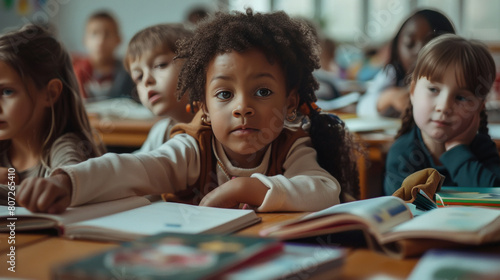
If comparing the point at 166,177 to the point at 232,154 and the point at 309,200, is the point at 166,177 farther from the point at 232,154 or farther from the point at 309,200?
the point at 309,200

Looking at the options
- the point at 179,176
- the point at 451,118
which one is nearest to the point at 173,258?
the point at 179,176

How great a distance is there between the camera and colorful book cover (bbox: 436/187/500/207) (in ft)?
3.37

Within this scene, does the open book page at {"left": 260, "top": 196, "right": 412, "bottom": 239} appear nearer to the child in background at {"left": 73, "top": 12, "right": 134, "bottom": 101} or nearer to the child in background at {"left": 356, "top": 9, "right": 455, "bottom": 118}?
the child in background at {"left": 356, "top": 9, "right": 455, "bottom": 118}

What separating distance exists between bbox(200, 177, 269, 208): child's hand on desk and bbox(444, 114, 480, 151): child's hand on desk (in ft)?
1.67

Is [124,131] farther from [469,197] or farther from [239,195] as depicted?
[469,197]

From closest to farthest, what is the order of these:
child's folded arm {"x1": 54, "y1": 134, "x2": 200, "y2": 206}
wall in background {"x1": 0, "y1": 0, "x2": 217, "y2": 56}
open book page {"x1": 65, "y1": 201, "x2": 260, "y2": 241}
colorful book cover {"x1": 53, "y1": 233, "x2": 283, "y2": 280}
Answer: colorful book cover {"x1": 53, "y1": 233, "x2": 283, "y2": 280}, open book page {"x1": 65, "y1": 201, "x2": 260, "y2": 241}, child's folded arm {"x1": 54, "y1": 134, "x2": 200, "y2": 206}, wall in background {"x1": 0, "y1": 0, "x2": 217, "y2": 56}

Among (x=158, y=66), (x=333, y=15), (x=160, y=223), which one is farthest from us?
(x=333, y=15)

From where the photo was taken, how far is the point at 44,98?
139cm

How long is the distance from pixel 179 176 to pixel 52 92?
42cm

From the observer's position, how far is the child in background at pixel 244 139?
1.06 metres

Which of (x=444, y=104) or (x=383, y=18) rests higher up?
(x=444, y=104)

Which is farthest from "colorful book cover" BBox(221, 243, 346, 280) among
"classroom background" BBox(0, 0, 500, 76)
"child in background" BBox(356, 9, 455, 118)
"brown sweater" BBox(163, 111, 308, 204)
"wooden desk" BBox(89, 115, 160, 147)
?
"classroom background" BBox(0, 0, 500, 76)

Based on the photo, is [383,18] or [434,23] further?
[383,18]

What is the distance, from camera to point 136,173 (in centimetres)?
111
